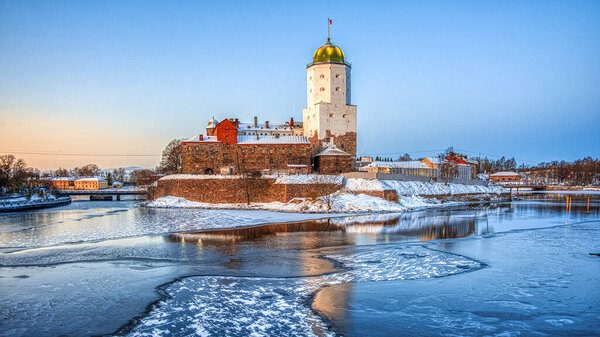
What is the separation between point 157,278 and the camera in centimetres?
1066

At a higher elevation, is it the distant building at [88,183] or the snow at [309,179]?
the snow at [309,179]

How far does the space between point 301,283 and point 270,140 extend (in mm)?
31365

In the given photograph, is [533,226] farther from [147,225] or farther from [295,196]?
[147,225]

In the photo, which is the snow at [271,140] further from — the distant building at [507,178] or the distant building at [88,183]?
the distant building at [507,178]

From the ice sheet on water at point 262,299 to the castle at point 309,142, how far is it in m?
25.2

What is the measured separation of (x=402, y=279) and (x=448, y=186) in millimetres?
34480

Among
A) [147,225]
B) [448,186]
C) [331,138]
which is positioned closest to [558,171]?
[448,186]

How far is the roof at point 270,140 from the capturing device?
132ft

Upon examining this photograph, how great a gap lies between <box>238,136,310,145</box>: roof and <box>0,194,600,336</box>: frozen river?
22192 mm

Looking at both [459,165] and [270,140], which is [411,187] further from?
[459,165]

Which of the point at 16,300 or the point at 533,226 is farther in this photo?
the point at 533,226

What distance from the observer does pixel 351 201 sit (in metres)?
31.4

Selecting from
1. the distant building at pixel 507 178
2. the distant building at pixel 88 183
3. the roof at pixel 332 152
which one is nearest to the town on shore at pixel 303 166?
the roof at pixel 332 152

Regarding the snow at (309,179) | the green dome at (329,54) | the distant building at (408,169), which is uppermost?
the green dome at (329,54)
